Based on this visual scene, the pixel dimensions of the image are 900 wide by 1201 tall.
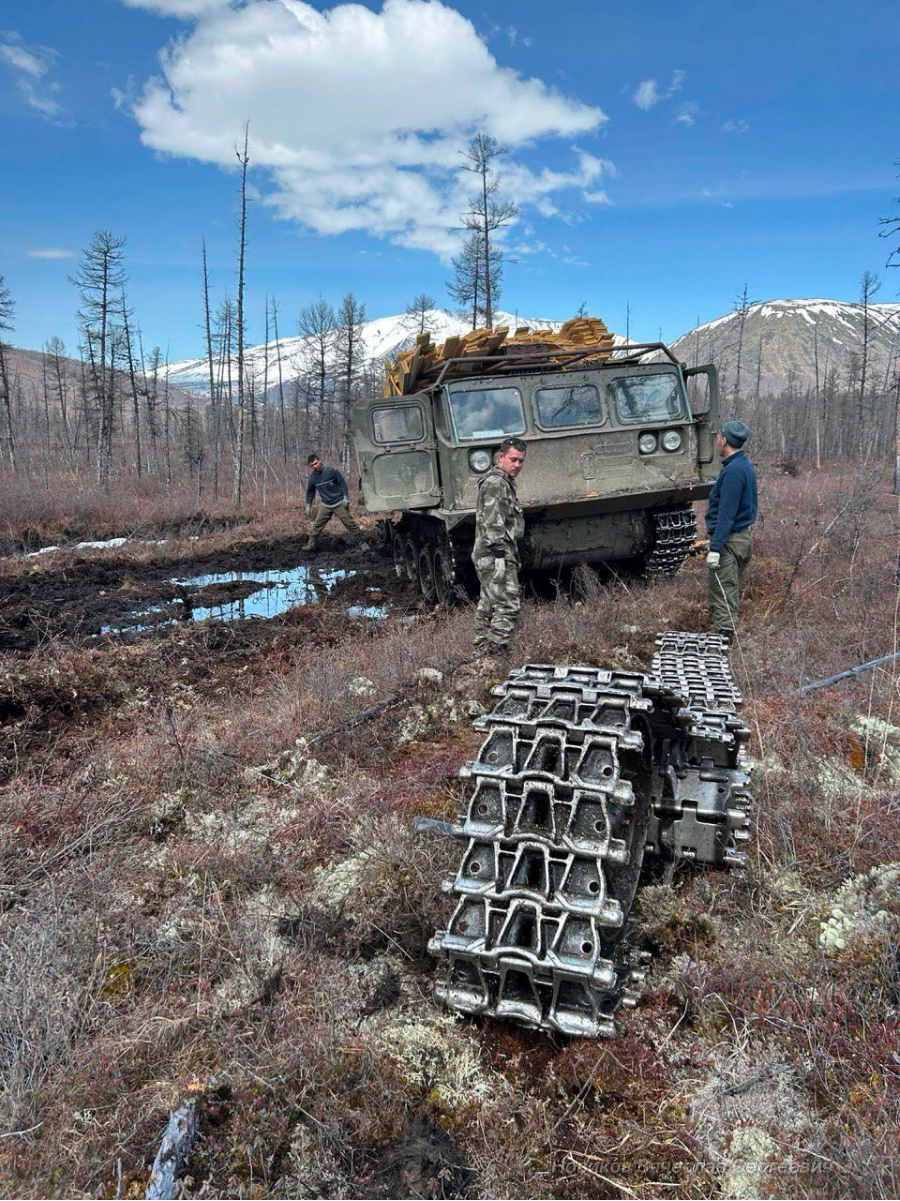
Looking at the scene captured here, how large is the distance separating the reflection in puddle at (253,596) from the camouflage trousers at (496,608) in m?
4.34

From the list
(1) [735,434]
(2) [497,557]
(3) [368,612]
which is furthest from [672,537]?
(3) [368,612]

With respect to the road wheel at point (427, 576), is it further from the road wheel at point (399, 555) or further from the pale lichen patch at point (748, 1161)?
the pale lichen patch at point (748, 1161)

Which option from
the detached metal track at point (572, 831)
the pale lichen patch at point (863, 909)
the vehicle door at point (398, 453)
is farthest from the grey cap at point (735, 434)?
the pale lichen patch at point (863, 909)

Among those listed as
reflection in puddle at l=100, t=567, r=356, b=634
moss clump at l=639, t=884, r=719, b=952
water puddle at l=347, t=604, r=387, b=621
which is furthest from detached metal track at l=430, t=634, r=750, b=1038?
reflection in puddle at l=100, t=567, r=356, b=634

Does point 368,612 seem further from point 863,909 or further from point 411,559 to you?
point 863,909

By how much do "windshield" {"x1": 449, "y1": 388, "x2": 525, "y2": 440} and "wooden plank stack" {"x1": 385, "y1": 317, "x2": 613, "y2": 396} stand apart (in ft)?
1.64

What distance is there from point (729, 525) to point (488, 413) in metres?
3.14

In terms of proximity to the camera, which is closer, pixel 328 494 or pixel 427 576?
pixel 427 576

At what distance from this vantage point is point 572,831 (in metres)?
2.43

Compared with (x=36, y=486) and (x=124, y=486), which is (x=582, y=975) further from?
(x=124, y=486)

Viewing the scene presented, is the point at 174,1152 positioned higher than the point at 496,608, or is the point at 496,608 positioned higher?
the point at 496,608

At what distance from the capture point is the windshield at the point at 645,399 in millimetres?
8711

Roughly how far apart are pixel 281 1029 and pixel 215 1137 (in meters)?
0.36

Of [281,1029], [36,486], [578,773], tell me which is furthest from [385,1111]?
[36,486]
